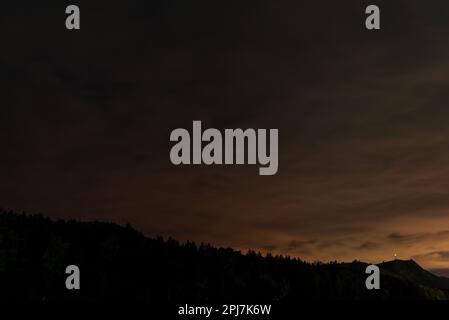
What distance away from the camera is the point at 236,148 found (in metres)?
53.0
